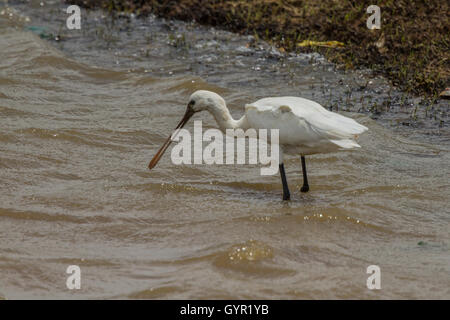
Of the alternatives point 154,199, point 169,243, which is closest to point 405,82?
point 154,199

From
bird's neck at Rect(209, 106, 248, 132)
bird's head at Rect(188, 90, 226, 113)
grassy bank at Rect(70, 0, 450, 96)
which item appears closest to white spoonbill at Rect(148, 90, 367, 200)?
bird's neck at Rect(209, 106, 248, 132)

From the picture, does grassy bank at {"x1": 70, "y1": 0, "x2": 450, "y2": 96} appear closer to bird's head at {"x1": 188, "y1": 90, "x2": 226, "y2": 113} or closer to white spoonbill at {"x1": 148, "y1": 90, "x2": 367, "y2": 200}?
white spoonbill at {"x1": 148, "y1": 90, "x2": 367, "y2": 200}

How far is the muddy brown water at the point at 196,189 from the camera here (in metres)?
5.25

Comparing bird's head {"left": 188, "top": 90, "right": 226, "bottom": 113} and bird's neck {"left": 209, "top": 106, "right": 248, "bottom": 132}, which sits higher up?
bird's head {"left": 188, "top": 90, "right": 226, "bottom": 113}

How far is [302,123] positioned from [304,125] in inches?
0.9

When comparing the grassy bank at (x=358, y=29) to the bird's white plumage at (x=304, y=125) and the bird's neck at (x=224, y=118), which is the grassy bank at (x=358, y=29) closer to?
the bird's white plumage at (x=304, y=125)

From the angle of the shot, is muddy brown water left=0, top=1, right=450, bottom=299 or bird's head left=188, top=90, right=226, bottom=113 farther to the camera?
bird's head left=188, top=90, right=226, bottom=113

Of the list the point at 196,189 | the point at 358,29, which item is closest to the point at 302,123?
the point at 196,189

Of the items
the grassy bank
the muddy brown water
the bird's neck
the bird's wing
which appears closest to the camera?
the muddy brown water

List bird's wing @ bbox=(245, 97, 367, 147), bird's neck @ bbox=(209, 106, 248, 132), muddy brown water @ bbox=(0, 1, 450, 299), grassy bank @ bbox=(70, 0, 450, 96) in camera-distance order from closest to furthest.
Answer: muddy brown water @ bbox=(0, 1, 450, 299), bird's wing @ bbox=(245, 97, 367, 147), bird's neck @ bbox=(209, 106, 248, 132), grassy bank @ bbox=(70, 0, 450, 96)

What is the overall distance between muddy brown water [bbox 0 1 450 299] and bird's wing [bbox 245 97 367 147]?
1.92ft

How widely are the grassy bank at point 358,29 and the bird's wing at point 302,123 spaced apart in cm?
337

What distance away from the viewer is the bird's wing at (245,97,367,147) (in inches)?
254

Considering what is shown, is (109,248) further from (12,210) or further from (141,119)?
(141,119)
